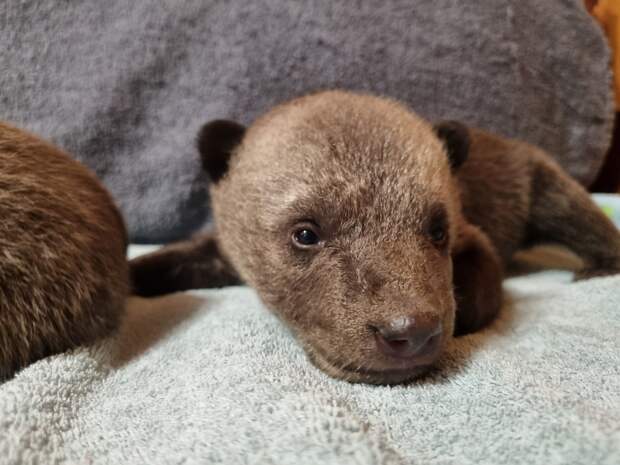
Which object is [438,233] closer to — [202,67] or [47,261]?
[47,261]

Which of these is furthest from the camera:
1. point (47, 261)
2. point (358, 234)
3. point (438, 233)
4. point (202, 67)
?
point (202, 67)

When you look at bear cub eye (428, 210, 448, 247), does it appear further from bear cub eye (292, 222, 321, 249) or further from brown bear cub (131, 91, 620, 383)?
bear cub eye (292, 222, 321, 249)

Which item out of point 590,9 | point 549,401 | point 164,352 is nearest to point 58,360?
point 164,352

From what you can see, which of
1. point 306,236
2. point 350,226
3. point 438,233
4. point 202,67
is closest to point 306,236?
point 306,236

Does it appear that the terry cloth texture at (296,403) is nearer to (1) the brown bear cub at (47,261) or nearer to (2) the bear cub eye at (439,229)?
(1) the brown bear cub at (47,261)

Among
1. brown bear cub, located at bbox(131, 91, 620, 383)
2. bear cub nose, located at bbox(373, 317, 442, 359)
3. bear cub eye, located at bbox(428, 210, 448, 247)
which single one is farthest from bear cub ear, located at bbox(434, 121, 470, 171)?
bear cub nose, located at bbox(373, 317, 442, 359)

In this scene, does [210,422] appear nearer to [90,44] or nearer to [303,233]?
[303,233]

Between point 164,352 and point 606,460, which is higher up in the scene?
point 606,460
